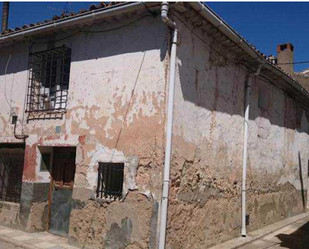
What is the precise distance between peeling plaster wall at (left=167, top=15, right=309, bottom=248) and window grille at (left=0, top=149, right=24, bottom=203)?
464cm

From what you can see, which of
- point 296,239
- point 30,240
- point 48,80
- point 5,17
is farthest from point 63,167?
point 5,17

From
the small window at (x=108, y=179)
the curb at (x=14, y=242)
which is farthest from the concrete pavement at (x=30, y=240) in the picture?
the small window at (x=108, y=179)

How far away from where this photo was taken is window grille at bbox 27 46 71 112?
8141 mm

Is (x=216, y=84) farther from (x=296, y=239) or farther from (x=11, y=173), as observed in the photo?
(x=11, y=173)

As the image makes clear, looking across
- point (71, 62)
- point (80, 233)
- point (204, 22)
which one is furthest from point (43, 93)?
point (204, 22)

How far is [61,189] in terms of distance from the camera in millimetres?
8008

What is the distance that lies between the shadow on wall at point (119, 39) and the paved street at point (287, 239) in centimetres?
498

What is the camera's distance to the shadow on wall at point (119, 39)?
6.35m

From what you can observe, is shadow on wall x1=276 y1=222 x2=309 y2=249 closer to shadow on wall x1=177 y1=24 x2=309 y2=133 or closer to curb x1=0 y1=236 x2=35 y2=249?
shadow on wall x1=177 y1=24 x2=309 y2=133

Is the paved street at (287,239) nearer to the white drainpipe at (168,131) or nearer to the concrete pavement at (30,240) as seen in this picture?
the white drainpipe at (168,131)

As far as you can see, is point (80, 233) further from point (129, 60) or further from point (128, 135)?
point (129, 60)

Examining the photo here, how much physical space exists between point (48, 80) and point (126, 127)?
10.4 ft

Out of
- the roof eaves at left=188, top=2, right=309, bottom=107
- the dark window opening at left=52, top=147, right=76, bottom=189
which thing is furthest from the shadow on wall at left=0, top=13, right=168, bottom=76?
the dark window opening at left=52, top=147, right=76, bottom=189

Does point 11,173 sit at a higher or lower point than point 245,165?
lower
